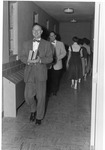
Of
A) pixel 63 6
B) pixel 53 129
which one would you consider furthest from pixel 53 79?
pixel 63 6

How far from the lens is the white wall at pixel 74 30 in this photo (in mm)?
16953

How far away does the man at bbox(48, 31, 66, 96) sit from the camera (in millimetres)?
6730

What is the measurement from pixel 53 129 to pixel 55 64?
266 centimetres

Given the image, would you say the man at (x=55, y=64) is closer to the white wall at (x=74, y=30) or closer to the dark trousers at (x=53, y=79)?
the dark trousers at (x=53, y=79)

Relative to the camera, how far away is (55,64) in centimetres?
692

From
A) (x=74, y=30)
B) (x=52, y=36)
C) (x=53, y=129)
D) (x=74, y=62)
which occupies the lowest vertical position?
(x=53, y=129)

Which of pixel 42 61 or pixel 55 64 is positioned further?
pixel 55 64

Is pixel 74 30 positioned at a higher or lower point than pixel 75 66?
higher

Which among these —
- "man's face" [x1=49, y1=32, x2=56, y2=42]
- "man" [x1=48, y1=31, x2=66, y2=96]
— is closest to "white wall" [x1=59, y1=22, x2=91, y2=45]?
"man" [x1=48, y1=31, x2=66, y2=96]

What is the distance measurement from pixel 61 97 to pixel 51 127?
2721 millimetres

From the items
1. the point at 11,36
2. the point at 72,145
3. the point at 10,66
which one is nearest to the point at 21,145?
the point at 72,145

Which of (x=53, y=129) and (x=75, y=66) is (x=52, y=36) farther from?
(x=53, y=129)

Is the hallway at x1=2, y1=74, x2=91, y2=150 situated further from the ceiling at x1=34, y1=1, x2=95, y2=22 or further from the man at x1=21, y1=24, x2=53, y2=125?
the ceiling at x1=34, y1=1, x2=95, y2=22

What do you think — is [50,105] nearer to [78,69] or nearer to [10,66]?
[10,66]
